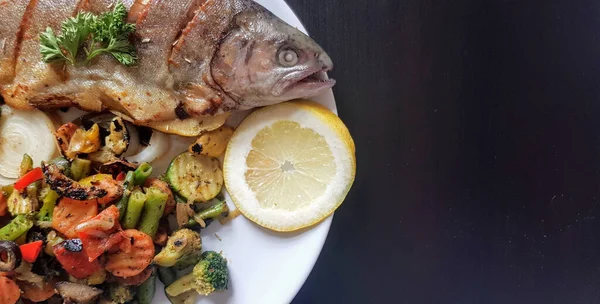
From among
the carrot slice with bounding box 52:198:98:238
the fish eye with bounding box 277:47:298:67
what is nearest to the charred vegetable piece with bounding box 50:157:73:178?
the carrot slice with bounding box 52:198:98:238

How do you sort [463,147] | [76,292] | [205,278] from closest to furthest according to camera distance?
[76,292], [205,278], [463,147]

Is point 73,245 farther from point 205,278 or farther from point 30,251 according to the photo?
point 205,278

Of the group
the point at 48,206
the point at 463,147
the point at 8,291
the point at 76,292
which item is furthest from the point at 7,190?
the point at 463,147

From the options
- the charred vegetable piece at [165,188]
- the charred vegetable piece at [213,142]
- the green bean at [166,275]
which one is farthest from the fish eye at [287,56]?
the green bean at [166,275]

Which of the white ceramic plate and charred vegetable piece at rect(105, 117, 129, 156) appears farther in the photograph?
the white ceramic plate

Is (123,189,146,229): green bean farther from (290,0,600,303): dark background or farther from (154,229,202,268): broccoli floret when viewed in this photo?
(290,0,600,303): dark background

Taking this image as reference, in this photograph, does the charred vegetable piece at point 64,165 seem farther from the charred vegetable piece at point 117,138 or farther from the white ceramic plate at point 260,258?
the white ceramic plate at point 260,258
